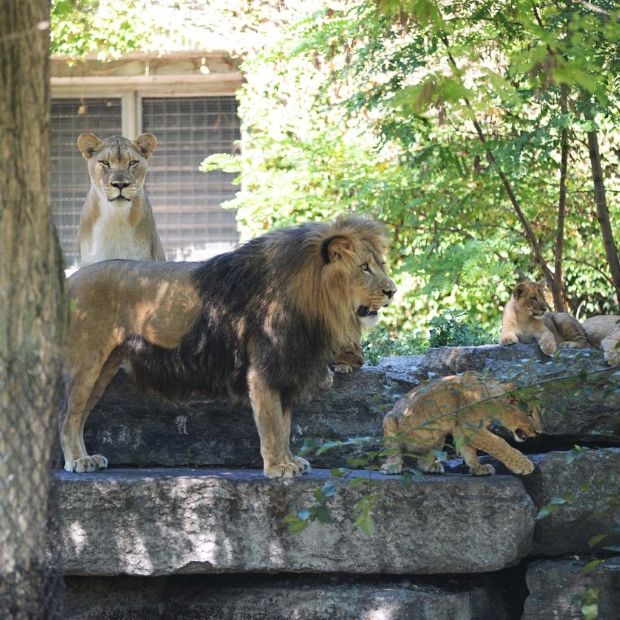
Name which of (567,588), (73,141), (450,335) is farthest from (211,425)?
(73,141)

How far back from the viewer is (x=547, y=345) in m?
7.59

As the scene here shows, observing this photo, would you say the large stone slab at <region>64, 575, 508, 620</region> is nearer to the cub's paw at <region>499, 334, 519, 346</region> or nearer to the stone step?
the stone step

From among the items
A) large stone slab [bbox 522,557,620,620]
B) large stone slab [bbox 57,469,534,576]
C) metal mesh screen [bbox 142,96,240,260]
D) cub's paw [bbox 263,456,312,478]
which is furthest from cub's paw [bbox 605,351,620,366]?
metal mesh screen [bbox 142,96,240,260]

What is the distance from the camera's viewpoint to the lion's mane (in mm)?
6426

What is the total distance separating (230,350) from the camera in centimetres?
657

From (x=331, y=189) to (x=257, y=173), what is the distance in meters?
0.99

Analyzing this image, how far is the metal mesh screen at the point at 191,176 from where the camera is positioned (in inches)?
596

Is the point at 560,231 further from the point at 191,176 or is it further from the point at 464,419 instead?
the point at 191,176

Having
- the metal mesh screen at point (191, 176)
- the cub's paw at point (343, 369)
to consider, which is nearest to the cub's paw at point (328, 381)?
the cub's paw at point (343, 369)

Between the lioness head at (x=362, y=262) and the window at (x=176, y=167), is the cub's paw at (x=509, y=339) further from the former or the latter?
the window at (x=176, y=167)

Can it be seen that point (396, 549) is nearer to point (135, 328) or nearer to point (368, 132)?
point (135, 328)

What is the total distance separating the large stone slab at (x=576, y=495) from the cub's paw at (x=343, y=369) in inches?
49.7

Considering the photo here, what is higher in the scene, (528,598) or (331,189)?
(331,189)

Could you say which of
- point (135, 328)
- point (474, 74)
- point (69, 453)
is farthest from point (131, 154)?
point (474, 74)
